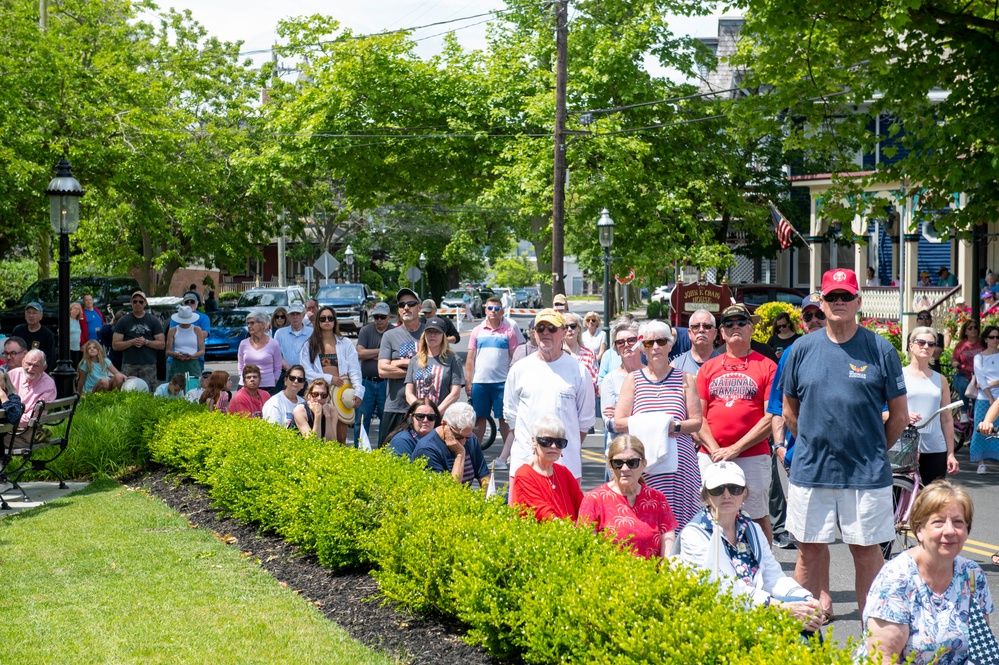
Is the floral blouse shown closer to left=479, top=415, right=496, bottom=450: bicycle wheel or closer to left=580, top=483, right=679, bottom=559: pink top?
left=580, top=483, right=679, bottom=559: pink top

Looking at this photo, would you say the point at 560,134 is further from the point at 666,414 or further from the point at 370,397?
the point at 666,414

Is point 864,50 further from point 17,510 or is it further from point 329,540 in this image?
point 17,510

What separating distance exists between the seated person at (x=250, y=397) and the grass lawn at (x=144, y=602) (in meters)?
2.22

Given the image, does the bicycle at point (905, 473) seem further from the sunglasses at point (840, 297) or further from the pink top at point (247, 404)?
the pink top at point (247, 404)

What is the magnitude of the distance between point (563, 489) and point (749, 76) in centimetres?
1026

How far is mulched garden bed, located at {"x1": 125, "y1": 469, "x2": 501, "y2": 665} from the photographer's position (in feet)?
19.6

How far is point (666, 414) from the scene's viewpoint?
285 inches

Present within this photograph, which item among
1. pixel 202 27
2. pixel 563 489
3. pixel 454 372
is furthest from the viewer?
pixel 202 27

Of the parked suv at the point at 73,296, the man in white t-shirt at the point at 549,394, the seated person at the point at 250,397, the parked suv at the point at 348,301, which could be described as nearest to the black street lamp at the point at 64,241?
the seated person at the point at 250,397

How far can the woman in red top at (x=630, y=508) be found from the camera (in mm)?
5988

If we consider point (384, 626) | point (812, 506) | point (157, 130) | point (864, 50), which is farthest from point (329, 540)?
point (157, 130)

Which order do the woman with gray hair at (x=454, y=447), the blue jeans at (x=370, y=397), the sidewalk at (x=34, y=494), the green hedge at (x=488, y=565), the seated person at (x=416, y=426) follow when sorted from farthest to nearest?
the blue jeans at (x=370, y=397) → the sidewalk at (x=34, y=494) → the seated person at (x=416, y=426) → the woman with gray hair at (x=454, y=447) → the green hedge at (x=488, y=565)

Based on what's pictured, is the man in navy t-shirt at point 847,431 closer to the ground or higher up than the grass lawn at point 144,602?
higher up

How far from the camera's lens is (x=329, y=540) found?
763cm
